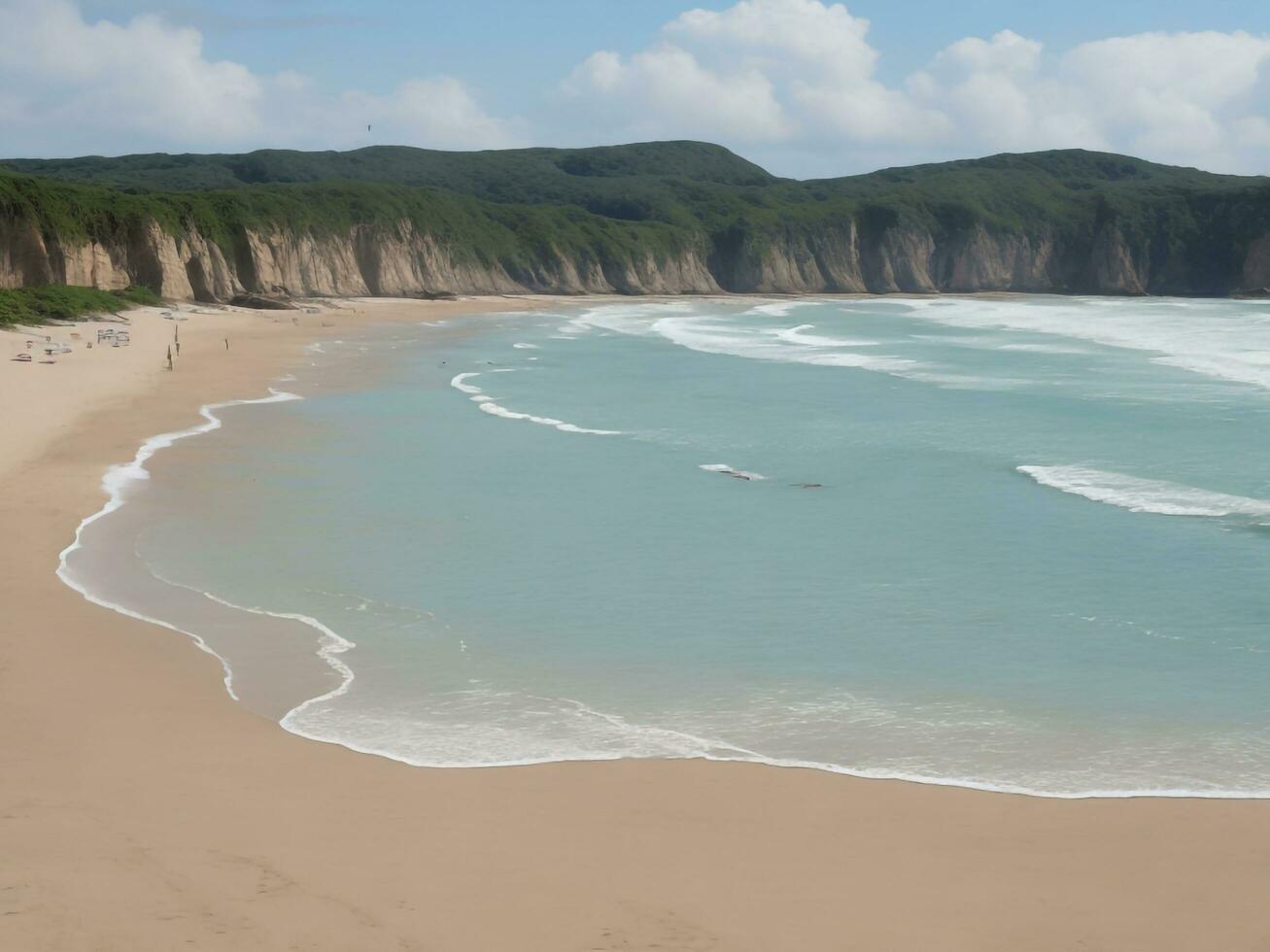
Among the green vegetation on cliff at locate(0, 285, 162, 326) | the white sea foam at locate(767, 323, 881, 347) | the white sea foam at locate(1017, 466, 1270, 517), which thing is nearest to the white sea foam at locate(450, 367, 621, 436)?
the white sea foam at locate(1017, 466, 1270, 517)

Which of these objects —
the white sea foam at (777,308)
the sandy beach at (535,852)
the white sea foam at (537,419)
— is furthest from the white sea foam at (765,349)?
the sandy beach at (535,852)

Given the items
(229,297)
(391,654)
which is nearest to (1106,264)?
(229,297)

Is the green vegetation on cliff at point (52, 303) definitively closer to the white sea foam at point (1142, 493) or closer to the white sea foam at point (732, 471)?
the white sea foam at point (732, 471)

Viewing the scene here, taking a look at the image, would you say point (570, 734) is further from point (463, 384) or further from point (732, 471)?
point (463, 384)

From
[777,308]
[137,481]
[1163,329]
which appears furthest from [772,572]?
[777,308]

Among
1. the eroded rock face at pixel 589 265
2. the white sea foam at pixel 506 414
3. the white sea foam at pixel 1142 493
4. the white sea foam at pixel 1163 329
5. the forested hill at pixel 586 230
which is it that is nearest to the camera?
the white sea foam at pixel 1142 493
